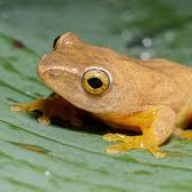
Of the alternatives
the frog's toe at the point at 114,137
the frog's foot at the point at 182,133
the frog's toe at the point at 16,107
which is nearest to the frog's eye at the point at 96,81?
the frog's toe at the point at 114,137

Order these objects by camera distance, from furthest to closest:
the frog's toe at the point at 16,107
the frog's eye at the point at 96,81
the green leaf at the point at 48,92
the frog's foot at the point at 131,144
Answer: the frog's toe at the point at 16,107, the frog's eye at the point at 96,81, the frog's foot at the point at 131,144, the green leaf at the point at 48,92

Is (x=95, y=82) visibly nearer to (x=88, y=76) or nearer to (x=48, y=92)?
(x=88, y=76)

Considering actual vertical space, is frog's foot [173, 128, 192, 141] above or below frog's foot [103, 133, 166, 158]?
above

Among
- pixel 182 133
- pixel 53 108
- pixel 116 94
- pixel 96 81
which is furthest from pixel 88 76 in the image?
pixel 182 133

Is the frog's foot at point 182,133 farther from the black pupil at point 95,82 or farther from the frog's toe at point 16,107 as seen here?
the frog's toe at point 16,107

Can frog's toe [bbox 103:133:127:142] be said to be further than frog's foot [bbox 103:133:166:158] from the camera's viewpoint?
Yes

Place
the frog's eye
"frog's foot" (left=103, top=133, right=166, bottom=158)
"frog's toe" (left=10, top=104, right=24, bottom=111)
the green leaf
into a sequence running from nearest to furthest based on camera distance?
the green leaf, "frog's foot" (left=103, top=133, right=166, bottom=158), the frog's eye, "frog's toe" (left=10, top=104, right=24, bottom=111)

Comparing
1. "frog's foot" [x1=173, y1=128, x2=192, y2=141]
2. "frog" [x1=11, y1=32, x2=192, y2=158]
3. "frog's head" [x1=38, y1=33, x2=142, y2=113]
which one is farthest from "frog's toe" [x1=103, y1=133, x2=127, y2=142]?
"frog's foot" [x1=173, y1=128, x2=192, y2=141]

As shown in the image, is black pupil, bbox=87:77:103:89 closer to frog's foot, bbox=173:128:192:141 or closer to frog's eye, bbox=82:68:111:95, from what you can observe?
frog's eye, bbox=82:68:111:95

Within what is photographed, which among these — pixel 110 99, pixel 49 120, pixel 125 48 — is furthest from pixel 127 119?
pixel 125 48
